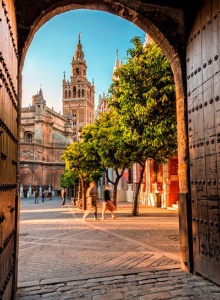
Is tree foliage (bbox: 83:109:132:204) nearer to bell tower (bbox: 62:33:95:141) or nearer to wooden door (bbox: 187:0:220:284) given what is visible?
wooden door (bbox: 187:0:220:284)

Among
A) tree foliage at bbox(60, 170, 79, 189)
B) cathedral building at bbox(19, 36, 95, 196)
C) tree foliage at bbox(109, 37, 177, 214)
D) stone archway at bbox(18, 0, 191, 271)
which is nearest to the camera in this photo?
stone archway at bbox(18, 0, 191, 271)

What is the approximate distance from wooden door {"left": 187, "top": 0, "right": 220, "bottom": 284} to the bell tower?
349 feet

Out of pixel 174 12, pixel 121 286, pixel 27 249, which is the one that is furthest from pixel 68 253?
pixel 174 12

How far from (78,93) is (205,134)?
111 m

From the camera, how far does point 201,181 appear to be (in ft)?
15.2

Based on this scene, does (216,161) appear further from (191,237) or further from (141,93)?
(141,93)

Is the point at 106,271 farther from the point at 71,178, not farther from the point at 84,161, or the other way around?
the point at 71,178

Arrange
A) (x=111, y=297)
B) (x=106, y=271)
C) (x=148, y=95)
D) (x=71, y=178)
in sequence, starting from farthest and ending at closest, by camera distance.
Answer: (x=71, y=178), (x=148, y=95), (x=106, y=271), (x=111, y=297)

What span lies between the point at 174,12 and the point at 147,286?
4489mm

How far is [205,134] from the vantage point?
14.9 feet

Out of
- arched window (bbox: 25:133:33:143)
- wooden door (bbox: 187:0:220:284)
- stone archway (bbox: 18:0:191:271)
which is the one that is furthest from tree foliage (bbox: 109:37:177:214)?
arched window (bbox: 25:133:33:143)

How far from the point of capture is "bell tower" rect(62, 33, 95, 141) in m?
111

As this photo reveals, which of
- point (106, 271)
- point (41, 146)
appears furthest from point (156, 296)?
point (41, 146)

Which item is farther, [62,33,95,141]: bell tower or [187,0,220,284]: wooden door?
[62,33,95,141]: bell tower
